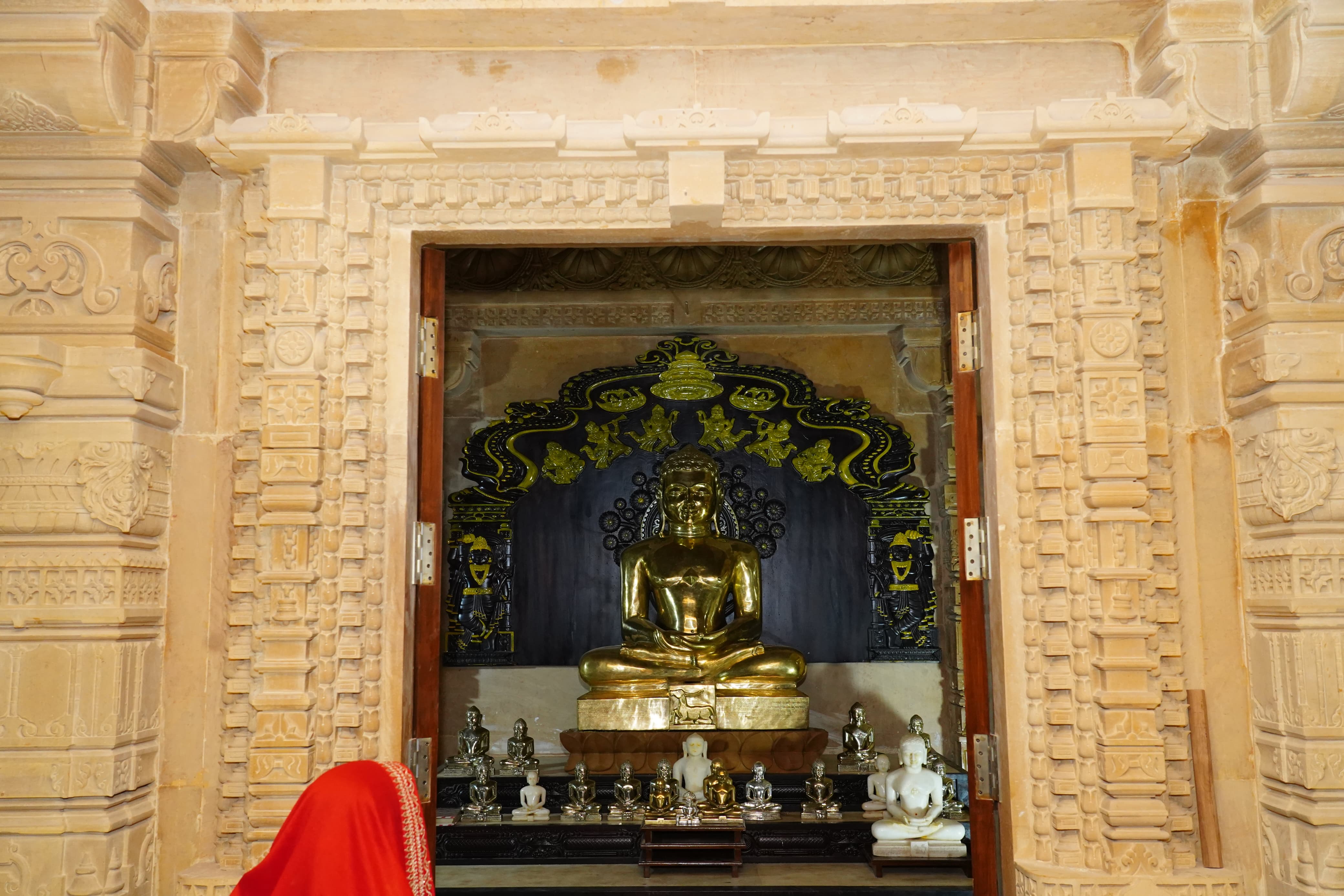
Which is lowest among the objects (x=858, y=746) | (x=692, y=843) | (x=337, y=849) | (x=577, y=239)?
(x=692, y=843)

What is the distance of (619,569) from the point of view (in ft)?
23.3

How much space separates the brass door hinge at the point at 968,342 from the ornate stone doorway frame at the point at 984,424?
11 centimetres

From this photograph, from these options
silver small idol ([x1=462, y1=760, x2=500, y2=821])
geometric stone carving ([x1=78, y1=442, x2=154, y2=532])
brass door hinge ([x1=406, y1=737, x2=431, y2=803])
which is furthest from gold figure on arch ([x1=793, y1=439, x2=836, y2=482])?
geometric stone carving ([x1=78, y1=442, x2=154, y2=532])

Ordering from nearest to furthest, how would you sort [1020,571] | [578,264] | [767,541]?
[1020,571] → [578,264] → [767,541]

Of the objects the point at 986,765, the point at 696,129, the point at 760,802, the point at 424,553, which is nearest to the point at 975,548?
the point at 986,765

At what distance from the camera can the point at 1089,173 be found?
10.00 ft

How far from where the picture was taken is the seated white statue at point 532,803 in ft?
17.1

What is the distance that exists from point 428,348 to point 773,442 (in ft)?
13.1

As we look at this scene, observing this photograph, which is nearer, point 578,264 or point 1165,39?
point 1165,39

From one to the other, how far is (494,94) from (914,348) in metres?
3.95

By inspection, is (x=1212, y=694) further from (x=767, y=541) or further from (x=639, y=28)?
(x=767, y=541)

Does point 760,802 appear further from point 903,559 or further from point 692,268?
point 692,268

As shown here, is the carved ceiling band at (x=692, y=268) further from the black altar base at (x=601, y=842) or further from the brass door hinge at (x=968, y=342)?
the brass door hinge at (x=968, y=342)

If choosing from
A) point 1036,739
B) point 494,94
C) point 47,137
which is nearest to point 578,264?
point 494,94
